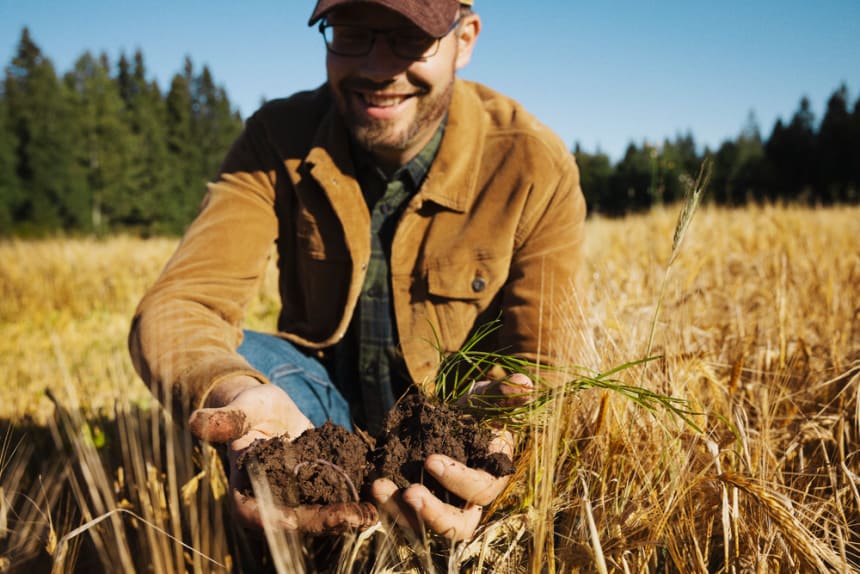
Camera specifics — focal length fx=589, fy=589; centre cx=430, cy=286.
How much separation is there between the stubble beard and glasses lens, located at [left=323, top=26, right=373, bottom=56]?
4.7 inches

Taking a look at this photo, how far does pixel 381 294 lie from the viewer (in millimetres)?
2492

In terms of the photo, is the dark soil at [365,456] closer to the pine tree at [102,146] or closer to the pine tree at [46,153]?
the pine tree at [46,153]

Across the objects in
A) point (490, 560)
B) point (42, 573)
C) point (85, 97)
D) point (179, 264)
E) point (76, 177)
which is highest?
point (85, 97)

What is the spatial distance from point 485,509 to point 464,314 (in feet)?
3.58

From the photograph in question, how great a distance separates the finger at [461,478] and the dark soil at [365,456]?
0.11 ft

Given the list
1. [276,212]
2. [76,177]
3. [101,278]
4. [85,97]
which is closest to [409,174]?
[276,212]

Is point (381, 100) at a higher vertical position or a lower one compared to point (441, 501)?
higher

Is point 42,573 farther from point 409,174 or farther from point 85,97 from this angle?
point 85,97

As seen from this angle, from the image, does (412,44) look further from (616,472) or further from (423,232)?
(616,472)

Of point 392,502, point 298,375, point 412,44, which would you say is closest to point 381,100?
point 412,44

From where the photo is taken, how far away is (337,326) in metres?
2.56

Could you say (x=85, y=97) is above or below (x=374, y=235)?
above

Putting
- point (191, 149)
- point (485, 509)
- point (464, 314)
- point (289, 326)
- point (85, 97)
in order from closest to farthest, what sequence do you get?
point (485, 509), point (464, 314), point (289, 326), point (85, 97), point (191, 149)

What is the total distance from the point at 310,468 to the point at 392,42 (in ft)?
5.61
